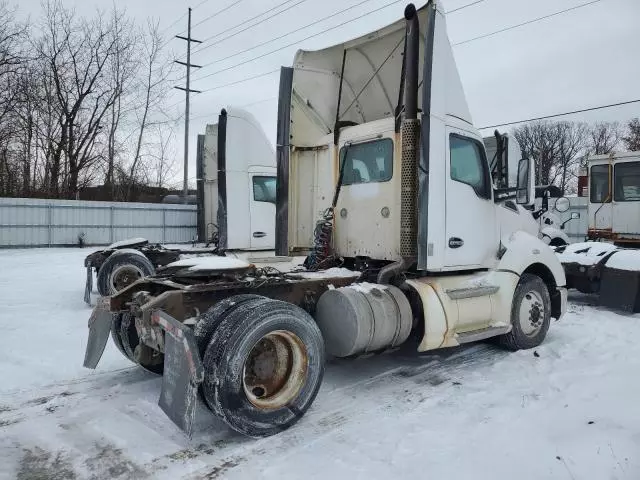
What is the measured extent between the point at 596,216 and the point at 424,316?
8964 millimetres

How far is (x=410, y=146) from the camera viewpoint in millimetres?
5207

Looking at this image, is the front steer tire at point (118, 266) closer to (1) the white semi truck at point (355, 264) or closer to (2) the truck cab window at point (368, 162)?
(1) the white semi truck at point (355, 264)

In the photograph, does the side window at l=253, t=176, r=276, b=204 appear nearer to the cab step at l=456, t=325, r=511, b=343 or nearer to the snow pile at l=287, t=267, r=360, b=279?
→ the snow pile at l=287, t=267, r=360, b=279

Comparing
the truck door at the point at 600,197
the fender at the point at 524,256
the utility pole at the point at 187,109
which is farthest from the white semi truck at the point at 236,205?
the utility pole at the point at 187,109

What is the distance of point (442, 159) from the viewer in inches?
203

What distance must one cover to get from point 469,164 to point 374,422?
10.3ft

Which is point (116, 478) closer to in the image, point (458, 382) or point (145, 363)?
point (145, 363)

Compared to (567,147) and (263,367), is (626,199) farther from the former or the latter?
(567,147)

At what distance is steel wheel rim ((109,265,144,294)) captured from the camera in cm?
870

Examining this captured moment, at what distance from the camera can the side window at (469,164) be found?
540cm

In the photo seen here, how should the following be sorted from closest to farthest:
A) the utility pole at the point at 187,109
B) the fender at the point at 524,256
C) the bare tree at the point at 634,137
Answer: the fender at the point at 524,256 → the utility pole at the point at 187,109 → the bare tree at the point at 634,137

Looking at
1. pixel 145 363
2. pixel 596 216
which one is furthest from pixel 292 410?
pixel 596 216

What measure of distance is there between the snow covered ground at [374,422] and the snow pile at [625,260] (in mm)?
2333

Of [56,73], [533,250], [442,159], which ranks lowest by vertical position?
[533,250]
